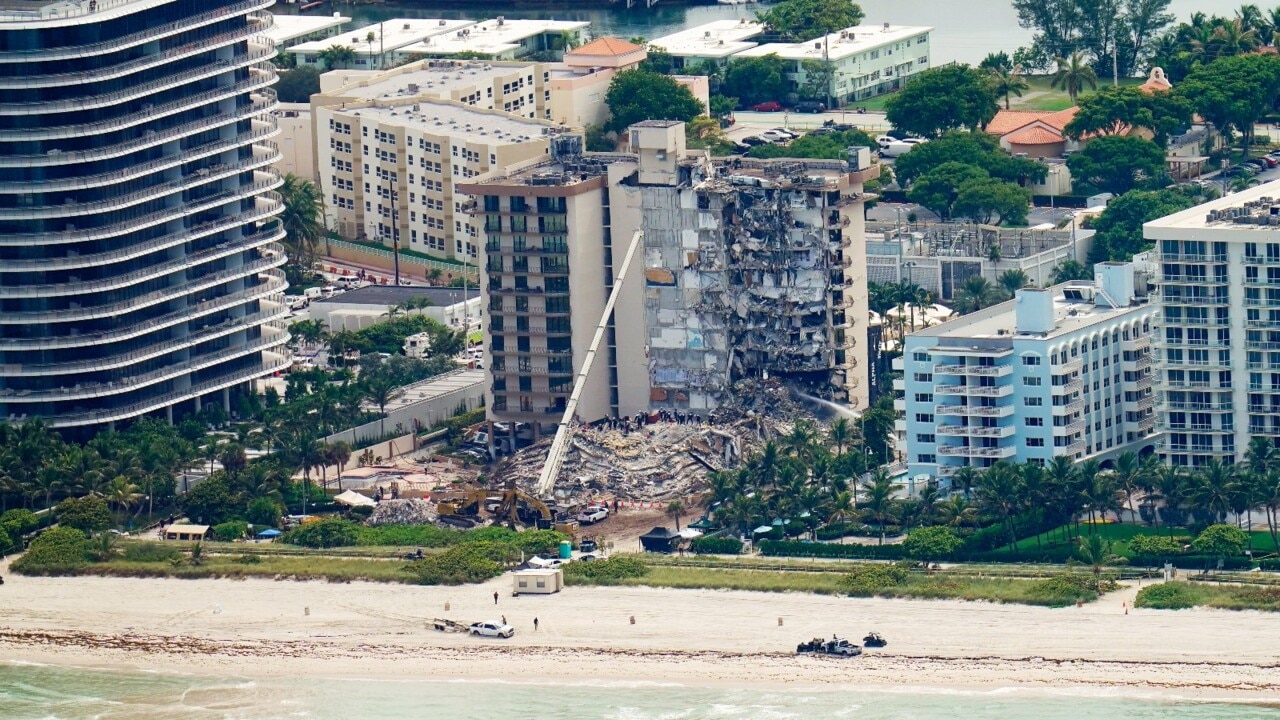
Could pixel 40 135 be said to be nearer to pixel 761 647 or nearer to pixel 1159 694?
pixel 761 647

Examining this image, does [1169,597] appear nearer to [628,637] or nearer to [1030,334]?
[628,637]

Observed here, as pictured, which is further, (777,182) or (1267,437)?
(777,182)

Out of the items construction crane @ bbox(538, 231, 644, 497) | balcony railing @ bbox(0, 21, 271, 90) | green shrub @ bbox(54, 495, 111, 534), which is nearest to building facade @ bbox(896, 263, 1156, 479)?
construction crane @ bbox(538, 231, 644, 497)

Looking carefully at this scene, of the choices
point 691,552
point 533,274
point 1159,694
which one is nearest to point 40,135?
point 533,274

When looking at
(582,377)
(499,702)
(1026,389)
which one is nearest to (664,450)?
(582,377)

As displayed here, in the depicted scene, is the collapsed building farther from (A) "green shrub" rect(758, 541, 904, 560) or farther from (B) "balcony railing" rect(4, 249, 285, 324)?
(A) "green shrub" rect(758, 541, 904, 560)

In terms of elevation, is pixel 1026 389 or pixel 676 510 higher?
pixel 1026 389

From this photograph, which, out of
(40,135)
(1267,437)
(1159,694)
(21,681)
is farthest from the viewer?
(40,135)

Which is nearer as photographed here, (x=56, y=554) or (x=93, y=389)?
(x=56, y=554)
